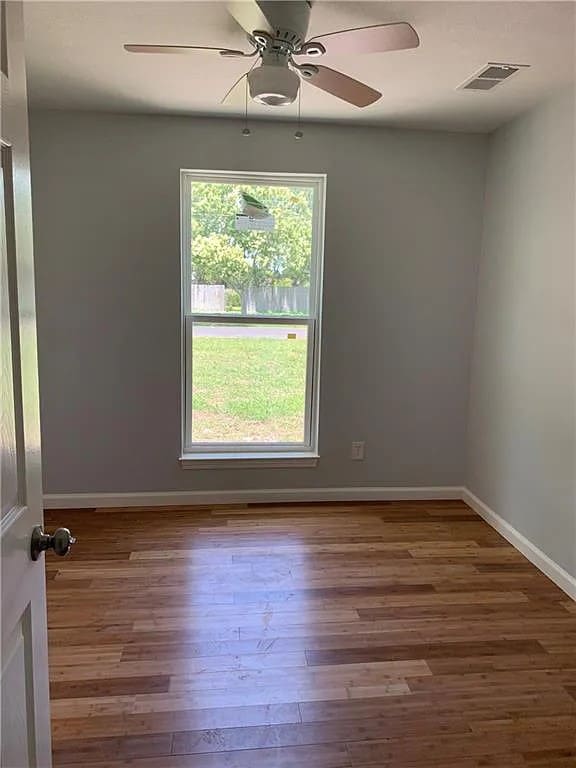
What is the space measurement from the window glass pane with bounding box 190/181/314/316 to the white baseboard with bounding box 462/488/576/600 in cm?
172

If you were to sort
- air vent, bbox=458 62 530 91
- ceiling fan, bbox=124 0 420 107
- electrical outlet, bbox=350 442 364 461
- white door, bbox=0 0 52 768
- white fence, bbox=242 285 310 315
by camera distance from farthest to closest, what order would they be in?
electrical outlet, bbox=350 442 364 461, white fence, bbox=242 285 310 315, air vent, bbox=458 62 530 91, ceiling fan, bbox=124 0 420 107, white door, bbox=0 0 52 768

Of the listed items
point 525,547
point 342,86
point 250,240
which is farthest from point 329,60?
point 525,547

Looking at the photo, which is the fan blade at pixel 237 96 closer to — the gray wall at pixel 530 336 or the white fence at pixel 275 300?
the white fence at pixel 275 300

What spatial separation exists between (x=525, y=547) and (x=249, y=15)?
9.41 feet

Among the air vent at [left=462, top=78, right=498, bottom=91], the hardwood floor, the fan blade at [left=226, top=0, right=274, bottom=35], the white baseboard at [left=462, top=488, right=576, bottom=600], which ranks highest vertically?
the air vent at [left=462, top=78, right=498, bottom=91]

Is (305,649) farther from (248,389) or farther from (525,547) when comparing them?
(248,389)

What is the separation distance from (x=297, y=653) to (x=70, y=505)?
2025 mm

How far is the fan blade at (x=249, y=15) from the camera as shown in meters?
1.88

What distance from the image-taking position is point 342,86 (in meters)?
2.22

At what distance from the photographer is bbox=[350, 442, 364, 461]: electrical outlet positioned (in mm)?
3705

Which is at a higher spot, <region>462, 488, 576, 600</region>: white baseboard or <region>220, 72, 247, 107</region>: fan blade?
<region>220, 72, 247, 107</region>: fan blade

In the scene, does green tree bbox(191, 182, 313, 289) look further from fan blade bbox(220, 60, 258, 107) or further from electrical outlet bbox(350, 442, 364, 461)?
electrical outlet bbox(350, 442, 364, 461)

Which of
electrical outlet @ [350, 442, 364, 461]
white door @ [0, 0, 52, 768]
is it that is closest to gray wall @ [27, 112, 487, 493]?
electrical outlet @ [350, 442, 364, 461]

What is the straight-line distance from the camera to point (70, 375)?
343cm
